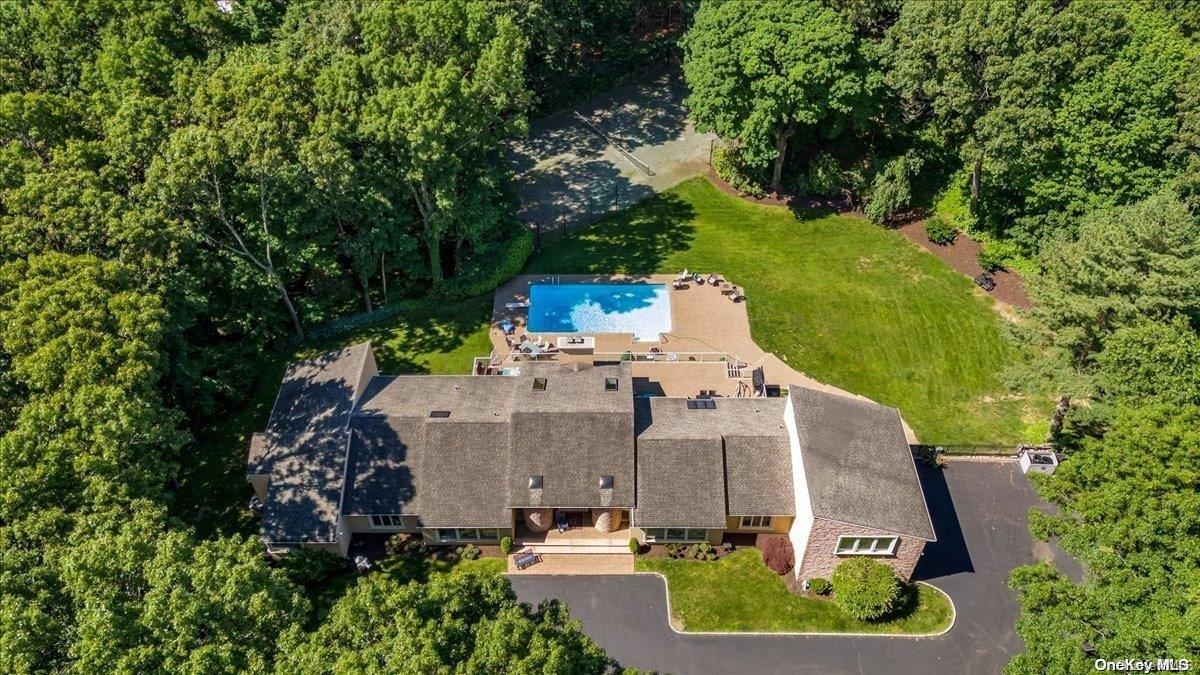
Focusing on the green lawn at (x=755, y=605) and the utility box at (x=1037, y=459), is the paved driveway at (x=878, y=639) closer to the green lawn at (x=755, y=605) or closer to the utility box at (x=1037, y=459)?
the green lawn at (x=755, y=605)

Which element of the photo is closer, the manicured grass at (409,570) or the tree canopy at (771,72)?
the manicured grass at (409,570)

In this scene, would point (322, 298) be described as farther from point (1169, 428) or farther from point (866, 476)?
point (1169, 428)

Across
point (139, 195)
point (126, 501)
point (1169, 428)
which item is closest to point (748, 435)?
point (1169, 428)

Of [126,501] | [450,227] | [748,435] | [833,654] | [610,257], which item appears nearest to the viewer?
[126,501]

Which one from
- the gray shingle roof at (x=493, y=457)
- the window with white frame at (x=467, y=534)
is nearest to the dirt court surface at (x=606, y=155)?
the gray shingle roof at (x=493, y=457)

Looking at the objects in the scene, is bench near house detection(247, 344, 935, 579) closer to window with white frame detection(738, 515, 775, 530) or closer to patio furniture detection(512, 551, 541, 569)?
window with white frame detection(738, 515, 775, 530)

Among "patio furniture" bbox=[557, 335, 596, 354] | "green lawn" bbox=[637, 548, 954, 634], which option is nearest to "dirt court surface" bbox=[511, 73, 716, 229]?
"patio furniture" bbox=[557, 335, 596, 354]
